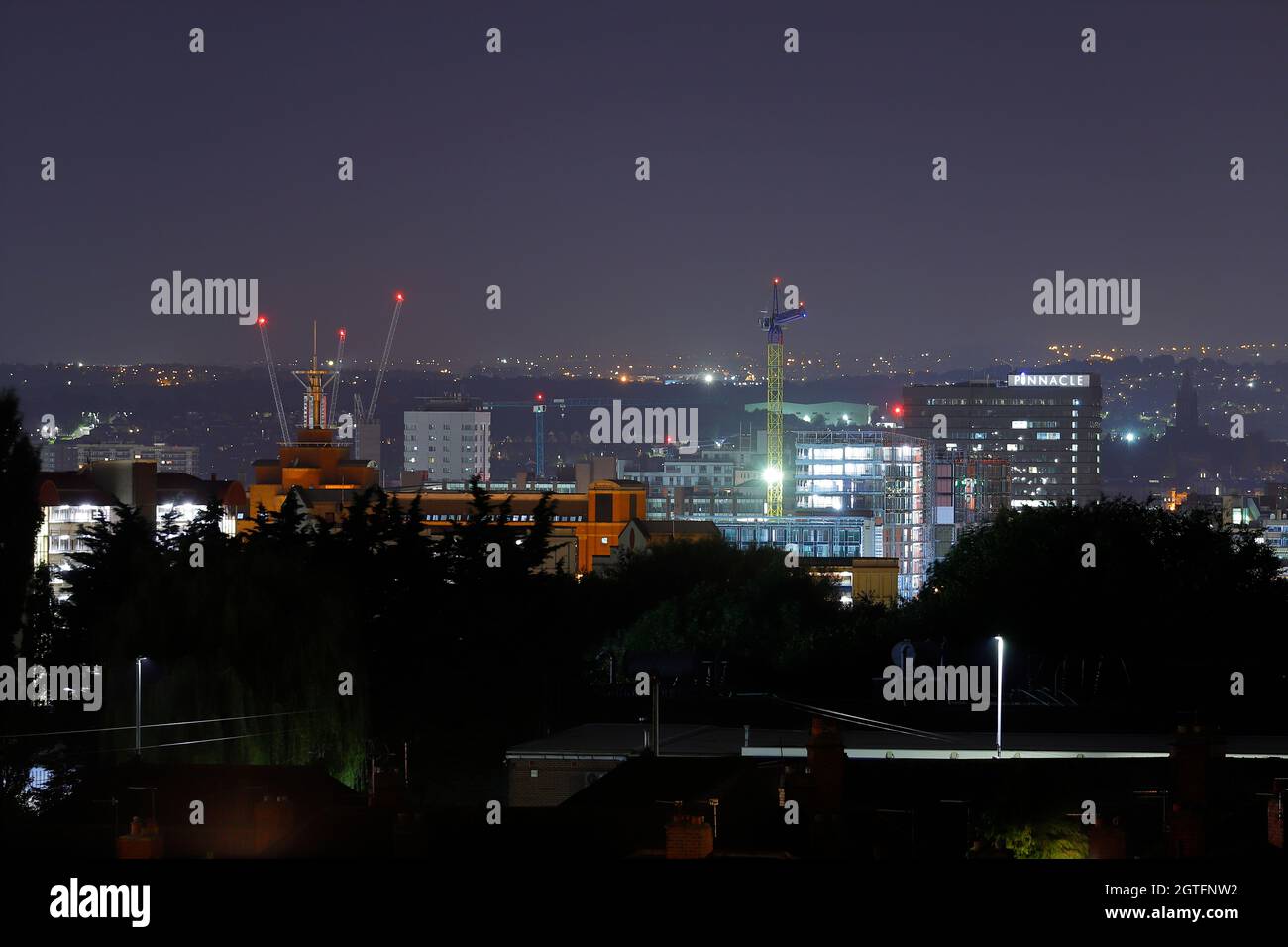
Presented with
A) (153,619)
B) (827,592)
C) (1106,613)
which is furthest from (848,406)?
(153,619)

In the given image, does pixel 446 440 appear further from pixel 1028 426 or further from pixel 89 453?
pixel 89 453

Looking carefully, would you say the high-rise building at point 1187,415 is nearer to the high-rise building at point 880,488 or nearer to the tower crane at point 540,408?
the tower crane at point 540,408

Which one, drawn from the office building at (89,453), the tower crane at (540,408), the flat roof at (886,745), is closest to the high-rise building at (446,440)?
the tower crane at (540,408)

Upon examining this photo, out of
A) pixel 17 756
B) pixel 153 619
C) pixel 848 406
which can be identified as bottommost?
pixel 17 756

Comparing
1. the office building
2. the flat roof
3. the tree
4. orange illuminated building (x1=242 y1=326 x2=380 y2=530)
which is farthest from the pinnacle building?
the flat roof

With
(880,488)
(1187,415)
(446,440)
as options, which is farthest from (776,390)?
(1187,415)

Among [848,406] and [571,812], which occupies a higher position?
[848,406]
